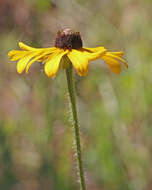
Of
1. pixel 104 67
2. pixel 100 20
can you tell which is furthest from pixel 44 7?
pixel 104 67

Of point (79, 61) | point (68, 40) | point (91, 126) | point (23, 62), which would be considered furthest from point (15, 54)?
point (91, 126)

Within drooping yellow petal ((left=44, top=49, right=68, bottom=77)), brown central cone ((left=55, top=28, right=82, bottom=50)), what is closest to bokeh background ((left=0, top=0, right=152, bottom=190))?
brown central cone ((left=55, top=28, right=82, bottom=50))

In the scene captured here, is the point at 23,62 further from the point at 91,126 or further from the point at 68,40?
the point at 91,126

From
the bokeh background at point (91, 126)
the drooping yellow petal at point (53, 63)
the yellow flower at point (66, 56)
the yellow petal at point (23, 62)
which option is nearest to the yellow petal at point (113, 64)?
the yellow flower at point (66, 56)

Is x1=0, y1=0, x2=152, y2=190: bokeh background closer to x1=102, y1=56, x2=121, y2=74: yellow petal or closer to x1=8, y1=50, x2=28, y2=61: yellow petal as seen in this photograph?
x1=8, y1=50, x2=28, y2=61: yellow petal

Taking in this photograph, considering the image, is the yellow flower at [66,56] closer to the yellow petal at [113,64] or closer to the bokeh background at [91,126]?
the yellow petal at [113,64]

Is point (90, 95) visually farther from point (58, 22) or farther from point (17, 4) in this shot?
point (17, 4)
